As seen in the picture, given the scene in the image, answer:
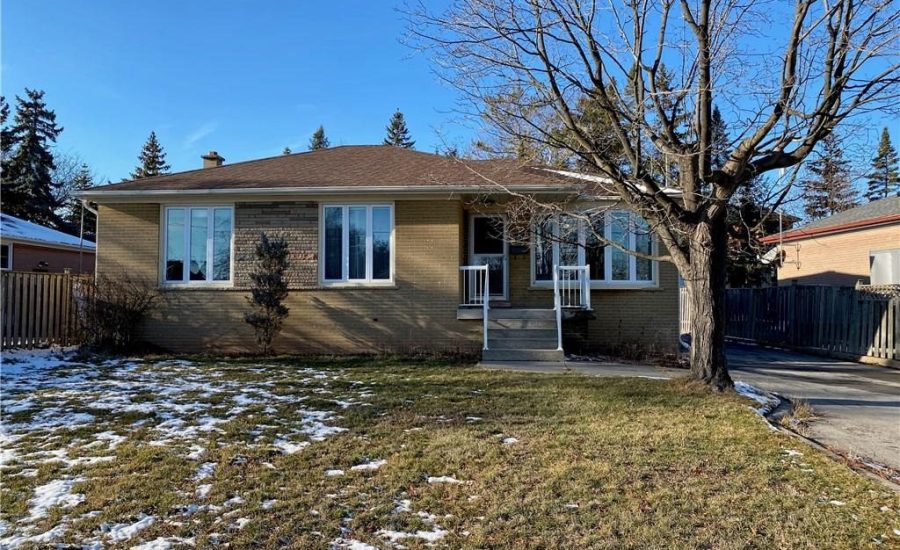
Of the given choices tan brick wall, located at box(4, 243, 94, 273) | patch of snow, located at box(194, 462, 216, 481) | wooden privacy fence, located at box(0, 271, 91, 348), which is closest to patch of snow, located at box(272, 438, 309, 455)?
patch of snow, located at box(194, 462, 216, 481)

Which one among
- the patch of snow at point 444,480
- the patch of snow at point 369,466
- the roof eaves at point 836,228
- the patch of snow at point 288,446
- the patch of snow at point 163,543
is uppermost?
the roof eaves at point 836,228

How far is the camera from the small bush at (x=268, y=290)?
11055mm

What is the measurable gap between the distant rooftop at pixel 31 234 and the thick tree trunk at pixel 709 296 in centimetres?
2106

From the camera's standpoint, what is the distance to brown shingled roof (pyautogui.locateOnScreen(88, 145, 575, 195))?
11516 millimetres

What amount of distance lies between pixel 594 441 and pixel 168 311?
986 centimetres

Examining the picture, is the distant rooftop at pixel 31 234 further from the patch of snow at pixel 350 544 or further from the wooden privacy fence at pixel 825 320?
the wooden privacy fence at pixel 825 320

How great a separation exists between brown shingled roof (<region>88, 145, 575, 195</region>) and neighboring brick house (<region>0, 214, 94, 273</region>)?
29.4 feet

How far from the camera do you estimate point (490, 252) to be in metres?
12.9

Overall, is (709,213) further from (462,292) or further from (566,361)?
(462,292)

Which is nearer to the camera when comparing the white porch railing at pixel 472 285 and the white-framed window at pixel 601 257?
the white porch railing at pixel 472 285

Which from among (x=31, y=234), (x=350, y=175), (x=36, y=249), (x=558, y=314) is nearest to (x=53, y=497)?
(x=558, y=314)

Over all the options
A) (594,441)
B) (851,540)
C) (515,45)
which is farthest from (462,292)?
(851,540)

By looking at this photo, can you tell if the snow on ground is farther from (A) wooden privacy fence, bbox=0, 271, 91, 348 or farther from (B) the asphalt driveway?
(B) the asphalt driveway

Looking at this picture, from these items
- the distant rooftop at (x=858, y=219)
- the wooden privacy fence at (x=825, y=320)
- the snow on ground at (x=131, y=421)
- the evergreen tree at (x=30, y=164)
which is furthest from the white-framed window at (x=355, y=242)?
the evergreen tree at (x=30, y=164)
